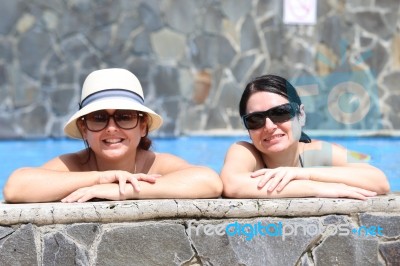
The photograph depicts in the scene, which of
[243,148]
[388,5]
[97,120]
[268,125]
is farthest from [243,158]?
[388,5]

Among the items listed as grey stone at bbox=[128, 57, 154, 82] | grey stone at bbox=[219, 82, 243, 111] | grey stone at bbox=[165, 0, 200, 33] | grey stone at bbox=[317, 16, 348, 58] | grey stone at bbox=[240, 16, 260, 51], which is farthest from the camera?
grey stone at bbox=[317, 16, 348, 58]

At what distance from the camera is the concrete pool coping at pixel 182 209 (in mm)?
2994

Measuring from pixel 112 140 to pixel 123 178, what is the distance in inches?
12.3

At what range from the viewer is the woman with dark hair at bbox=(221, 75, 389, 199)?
10.7 ft

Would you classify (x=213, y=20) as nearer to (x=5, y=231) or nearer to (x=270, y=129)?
(x=270, y=129)

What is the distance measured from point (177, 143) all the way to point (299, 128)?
563 centimetres

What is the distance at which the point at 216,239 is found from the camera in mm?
3096

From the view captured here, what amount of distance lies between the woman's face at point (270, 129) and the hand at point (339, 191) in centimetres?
41

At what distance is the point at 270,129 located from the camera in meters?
3.57

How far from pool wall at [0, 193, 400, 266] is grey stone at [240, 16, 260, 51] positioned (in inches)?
277

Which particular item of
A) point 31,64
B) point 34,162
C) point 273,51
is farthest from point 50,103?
point 273,51

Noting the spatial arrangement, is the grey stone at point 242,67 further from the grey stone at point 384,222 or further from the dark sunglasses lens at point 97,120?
the grey stone at point 384,222

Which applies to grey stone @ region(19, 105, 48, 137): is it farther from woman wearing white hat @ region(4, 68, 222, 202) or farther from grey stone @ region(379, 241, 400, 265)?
grey stone @ region(379, 241, 400, 265)

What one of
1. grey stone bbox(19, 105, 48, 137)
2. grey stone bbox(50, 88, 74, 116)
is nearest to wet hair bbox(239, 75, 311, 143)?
grey stone bbox(50, 88, 74, 116)
